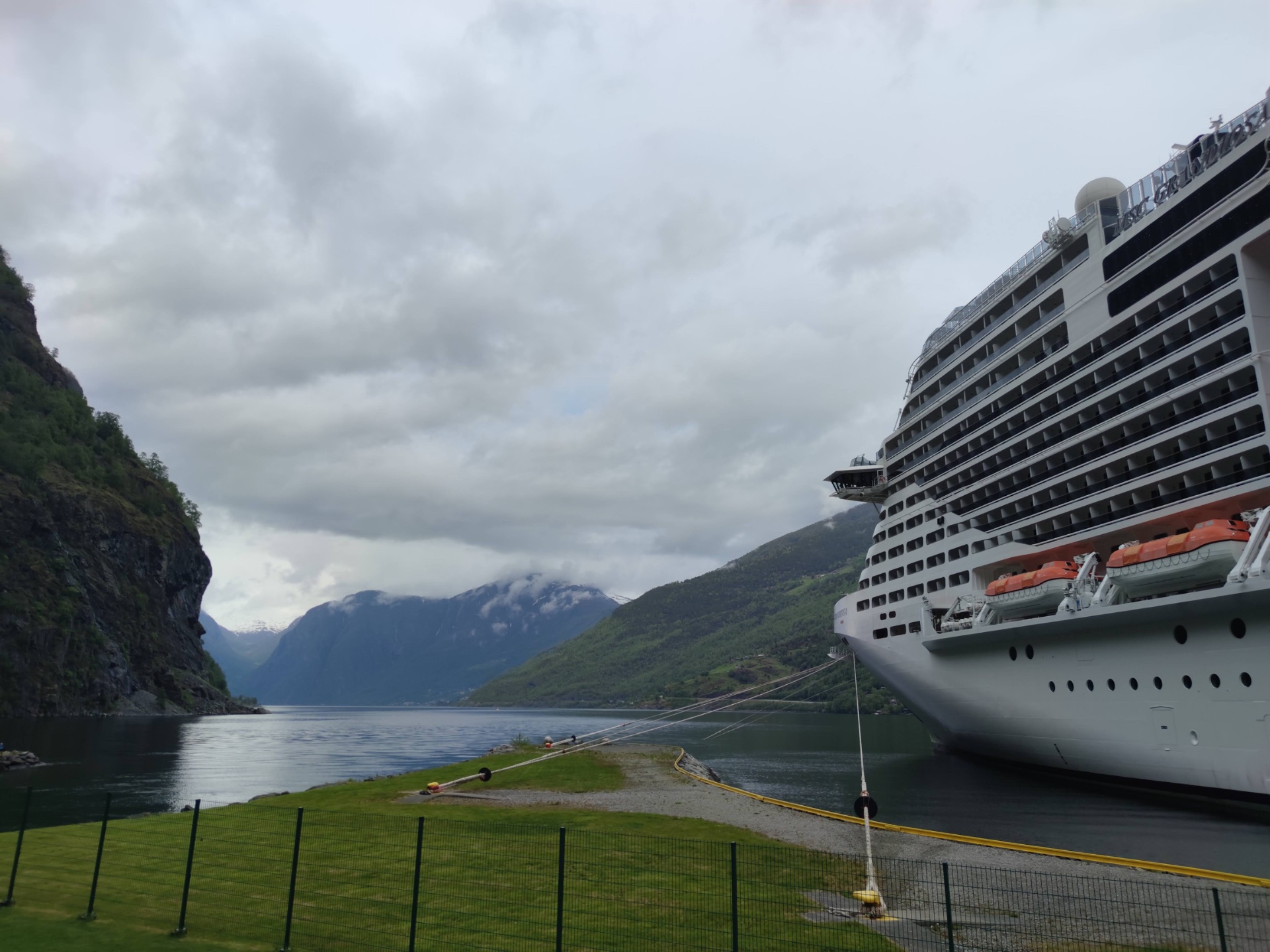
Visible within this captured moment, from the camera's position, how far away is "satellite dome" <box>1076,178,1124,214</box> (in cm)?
3825

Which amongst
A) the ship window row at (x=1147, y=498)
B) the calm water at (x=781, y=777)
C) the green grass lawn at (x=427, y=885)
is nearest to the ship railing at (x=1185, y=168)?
the ship window row at (x=1147, y=498)

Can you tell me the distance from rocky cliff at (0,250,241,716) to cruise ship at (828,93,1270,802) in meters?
115

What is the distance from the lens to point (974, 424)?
43969 mm

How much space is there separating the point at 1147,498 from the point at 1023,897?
2131 cm

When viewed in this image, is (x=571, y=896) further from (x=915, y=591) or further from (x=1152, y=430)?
(x=915, y=591)

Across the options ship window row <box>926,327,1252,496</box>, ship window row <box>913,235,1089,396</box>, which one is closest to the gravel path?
ship window row <box>926,327,1252,496</box>

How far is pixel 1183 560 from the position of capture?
25797mm

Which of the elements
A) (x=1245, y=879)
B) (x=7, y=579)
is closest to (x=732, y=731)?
(x=1245, y=879)

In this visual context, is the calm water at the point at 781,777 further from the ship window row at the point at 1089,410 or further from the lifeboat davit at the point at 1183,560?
the ship window row at the point at 1089,410

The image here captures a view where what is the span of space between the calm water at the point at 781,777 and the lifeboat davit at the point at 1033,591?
750cm

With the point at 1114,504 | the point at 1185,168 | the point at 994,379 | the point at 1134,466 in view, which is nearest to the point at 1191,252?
the point at 1185,168

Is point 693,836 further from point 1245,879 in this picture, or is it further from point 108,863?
point 108,863

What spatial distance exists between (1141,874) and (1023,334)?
2922 cm

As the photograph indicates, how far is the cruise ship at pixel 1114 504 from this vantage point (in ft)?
84.9
